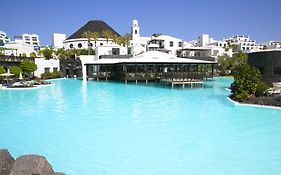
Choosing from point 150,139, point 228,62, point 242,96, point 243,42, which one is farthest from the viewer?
point 243,42

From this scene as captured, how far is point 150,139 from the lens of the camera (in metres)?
9.55

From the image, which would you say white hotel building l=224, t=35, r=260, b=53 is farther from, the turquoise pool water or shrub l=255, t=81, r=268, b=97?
the turquoise pool water

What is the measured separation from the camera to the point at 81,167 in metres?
7.19

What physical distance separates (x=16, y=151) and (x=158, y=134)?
533 centimetres

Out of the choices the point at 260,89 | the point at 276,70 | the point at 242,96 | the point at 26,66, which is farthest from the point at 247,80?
the point at 26,66

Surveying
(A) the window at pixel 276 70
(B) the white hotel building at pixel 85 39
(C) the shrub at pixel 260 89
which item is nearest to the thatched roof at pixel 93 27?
(B) the white hotel building at pixel 85 39

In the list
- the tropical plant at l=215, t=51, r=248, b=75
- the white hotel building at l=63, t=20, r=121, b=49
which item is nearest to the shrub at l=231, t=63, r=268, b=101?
the tropical plant at l=215, t=51, r=248, b=75

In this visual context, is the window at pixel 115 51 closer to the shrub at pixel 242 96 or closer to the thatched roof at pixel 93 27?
the shrub at pixel 242 96

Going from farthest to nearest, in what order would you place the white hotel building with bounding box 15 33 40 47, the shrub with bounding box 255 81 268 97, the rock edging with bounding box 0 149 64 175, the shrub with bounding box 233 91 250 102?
the white hotel building with bounding box 15 33 40 47 < the shrub with bounding box 255 81 268 97 < the shrub with bounding box 233 91 250 102 < the rock edging with bounding box 0 149 64 175

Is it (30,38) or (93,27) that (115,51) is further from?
(30,38)

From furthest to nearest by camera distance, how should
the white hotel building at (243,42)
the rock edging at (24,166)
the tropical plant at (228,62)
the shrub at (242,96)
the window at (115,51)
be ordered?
the white hotel building at (243,42), the tropical plant at (228,62), the window at (115,51), the shrub at (242,96), the rock edging at (24,166)

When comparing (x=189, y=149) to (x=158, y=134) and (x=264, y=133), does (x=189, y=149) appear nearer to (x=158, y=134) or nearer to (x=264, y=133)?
(x=158, y=134)

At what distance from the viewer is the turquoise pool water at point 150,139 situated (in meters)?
7.20

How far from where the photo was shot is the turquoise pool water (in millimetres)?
7199
